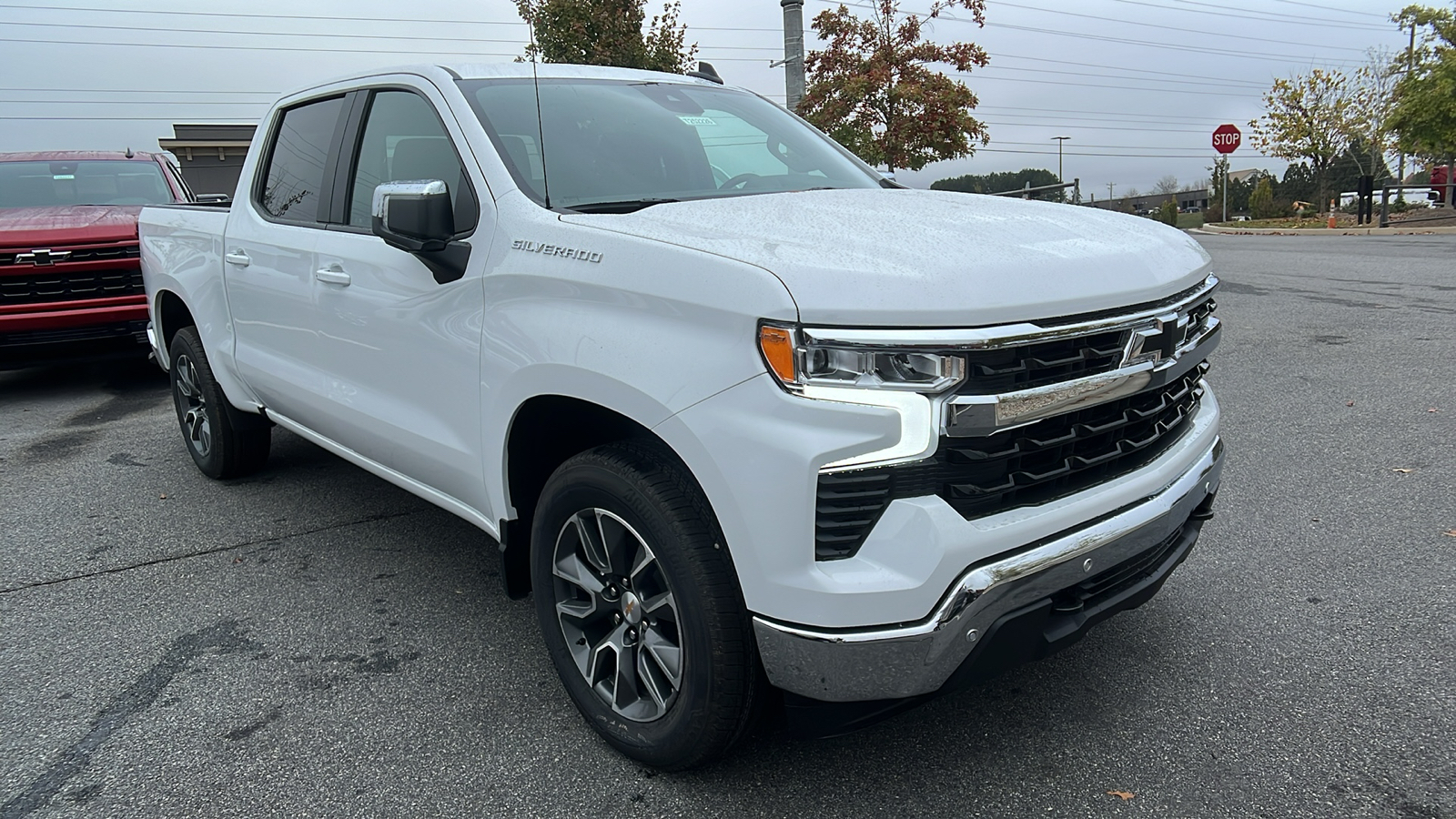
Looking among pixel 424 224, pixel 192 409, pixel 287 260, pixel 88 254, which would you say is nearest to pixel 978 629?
pixel 424 224

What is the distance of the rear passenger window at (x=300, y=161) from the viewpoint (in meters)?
3.96

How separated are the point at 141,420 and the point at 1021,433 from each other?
6931 millimetres

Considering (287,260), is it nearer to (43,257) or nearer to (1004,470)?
(1004,470)

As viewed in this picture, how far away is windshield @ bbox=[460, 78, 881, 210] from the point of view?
304 centimetres

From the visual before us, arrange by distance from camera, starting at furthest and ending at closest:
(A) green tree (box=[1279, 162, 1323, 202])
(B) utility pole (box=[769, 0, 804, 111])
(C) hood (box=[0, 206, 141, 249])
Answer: (A) green tree (box=[1279, 162, 1323, 202])
(B) utility pole (box=[769, 0, 804, 111])
(C) hood (box=[0, 206, 141, 249])

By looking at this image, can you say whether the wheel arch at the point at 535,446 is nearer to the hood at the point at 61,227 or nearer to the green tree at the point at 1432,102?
the hood at the point at 61,227

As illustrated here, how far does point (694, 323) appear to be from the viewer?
2.21 metres

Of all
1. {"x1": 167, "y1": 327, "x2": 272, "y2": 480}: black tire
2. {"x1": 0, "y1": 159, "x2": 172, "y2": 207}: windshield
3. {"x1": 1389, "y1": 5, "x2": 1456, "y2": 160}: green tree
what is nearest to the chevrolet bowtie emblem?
{"x1": 0, "y1": 159, "x2": 172, "y2": 207}: windshield

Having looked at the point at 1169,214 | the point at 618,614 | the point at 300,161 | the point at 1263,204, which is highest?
the point at 1263,204

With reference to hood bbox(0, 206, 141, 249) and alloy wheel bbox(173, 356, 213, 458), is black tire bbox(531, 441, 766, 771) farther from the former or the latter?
hood bbox(0, 206, 141, 249)

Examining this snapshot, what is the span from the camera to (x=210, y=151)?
1534 inches

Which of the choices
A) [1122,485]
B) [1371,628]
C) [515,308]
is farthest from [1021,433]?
[1371,628]

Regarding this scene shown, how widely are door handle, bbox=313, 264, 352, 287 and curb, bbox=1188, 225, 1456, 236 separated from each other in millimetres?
24781

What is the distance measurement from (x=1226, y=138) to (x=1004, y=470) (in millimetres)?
34941
